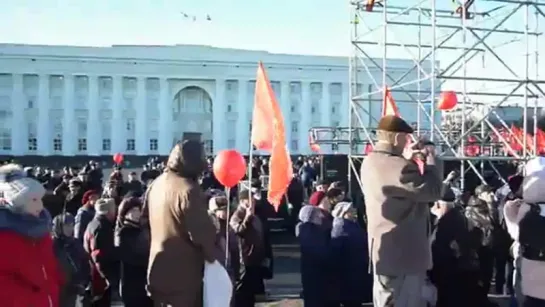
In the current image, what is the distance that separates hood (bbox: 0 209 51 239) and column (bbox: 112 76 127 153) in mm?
61881

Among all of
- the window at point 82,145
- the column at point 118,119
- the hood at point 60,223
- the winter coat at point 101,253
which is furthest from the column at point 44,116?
the hood at point 60,223

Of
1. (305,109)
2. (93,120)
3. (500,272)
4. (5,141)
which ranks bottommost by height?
(500,272)

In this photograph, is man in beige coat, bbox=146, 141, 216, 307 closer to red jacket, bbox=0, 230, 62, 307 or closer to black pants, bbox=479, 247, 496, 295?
red jacket, bbox=0, 230, 62, 307

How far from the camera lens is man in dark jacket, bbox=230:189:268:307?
22.4 feet

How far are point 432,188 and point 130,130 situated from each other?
6293 centimetres

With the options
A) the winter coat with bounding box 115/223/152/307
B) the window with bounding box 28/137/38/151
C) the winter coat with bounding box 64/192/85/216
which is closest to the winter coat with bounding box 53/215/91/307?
the winter coat with bounding box 115/223/152/307

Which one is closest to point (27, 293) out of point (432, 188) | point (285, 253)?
point (432, 188)

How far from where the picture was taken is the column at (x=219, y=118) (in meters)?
66.8

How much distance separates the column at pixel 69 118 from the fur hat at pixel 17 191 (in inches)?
2416

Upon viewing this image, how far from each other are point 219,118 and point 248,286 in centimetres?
6071

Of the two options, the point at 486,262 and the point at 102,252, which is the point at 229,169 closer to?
the point at 102,252

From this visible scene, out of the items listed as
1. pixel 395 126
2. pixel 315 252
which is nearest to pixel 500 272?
pixel 315 252

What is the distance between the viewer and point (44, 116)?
210 feet

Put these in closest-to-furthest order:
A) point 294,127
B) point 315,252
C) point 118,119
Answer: point 315,252, point 118,119, point 294,127
